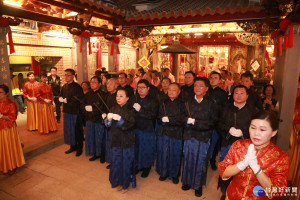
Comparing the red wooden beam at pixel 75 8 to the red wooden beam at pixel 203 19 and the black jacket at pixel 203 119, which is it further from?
the black jacket at pixel 203 119

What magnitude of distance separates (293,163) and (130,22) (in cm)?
667

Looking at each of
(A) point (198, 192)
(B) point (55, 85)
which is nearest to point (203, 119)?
(A) point (198, 192)

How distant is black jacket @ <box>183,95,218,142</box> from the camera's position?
3461 mm

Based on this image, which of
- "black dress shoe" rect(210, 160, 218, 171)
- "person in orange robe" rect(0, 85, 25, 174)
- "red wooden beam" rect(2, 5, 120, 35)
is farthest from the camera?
"black dress shoe" rect(210, 160, 218, 171)

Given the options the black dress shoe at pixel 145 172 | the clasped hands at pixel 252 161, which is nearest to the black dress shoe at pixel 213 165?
the black dress shoe at pixel 145 172

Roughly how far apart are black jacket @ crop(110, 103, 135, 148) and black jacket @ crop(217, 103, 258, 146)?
61.8 inches

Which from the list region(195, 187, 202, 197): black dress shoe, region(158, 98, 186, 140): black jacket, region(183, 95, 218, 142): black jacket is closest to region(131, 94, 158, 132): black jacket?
region(158, 98, 186, 140): black jacket

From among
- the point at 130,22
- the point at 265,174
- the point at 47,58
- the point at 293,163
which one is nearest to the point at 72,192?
the point at 265,174

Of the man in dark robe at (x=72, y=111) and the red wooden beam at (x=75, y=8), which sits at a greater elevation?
the red wooden beam at (x=75, y=8)

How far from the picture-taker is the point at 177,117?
3836 mm

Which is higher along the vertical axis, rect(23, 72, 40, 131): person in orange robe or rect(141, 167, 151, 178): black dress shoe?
rect(23, 72, 40, 131): person in orange robe

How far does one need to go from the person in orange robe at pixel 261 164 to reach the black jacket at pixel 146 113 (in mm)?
2183

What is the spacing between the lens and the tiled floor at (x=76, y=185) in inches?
143

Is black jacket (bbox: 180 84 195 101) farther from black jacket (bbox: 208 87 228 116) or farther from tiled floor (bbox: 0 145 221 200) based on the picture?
tiled floor (bbox: 0 145 221 200)
